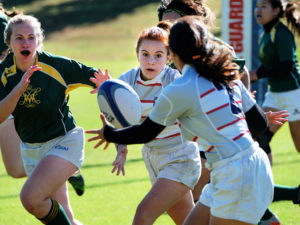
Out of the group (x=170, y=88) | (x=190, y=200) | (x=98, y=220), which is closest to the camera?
(x=170, y=88)

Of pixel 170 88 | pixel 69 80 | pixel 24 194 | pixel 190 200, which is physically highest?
pixel 170 88

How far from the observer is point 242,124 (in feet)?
12.5

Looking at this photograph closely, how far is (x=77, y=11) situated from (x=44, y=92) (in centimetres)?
3913

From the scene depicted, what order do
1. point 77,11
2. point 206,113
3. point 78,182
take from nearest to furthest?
1. point 206,113
2. point 78,182
3. point 77,11

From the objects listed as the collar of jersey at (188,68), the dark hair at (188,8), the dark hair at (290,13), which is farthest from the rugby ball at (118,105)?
the dark hair at (290,13)

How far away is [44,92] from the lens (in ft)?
16.3

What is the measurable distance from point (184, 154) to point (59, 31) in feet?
116

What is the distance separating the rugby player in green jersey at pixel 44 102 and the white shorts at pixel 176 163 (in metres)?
0.61

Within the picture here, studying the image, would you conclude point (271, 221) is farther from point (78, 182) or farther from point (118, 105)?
point (78, 182)

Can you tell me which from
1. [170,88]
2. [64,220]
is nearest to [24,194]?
[64,220]

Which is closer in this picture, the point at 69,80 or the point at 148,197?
the point at 148,197

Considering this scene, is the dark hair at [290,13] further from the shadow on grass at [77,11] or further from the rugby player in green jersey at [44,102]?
the shadow on grass at [77,11]

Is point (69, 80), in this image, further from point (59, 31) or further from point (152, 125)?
point (59, 31)

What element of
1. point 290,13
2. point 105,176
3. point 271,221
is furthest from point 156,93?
point 105,176
